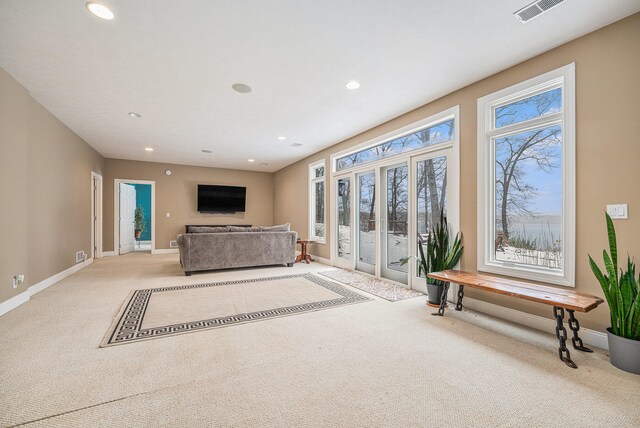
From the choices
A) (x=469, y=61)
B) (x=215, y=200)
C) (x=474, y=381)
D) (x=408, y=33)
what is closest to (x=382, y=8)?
(x=408, y=33)

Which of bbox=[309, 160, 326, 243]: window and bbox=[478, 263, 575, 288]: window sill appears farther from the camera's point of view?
bbox=[309, 160, 326, 243]: window

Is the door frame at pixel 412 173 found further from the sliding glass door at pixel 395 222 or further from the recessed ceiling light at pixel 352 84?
the recessed ceiling light at pixel 352 84

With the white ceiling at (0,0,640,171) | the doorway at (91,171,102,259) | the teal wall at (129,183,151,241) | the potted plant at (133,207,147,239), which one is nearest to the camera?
the white ceiling at (0,0,640,171)

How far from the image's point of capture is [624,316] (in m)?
1.97

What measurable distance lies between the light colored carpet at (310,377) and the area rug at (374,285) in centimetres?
87

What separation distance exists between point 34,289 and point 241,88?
3.84 metres

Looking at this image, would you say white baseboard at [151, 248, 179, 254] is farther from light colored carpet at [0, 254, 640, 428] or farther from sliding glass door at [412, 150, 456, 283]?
sliding glass door at [412, 150, 456, 283]

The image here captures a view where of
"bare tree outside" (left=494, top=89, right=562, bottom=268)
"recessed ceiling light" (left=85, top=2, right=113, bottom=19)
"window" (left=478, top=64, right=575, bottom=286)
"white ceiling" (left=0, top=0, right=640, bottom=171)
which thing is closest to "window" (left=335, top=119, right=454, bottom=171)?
"white ceiling" (left=0, top=0, right=640, bottom=171)

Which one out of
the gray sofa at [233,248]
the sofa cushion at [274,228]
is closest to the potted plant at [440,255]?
the gray sofa at [233,248]

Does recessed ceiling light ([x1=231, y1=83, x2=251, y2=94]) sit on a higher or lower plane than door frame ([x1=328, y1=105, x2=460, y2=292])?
higher

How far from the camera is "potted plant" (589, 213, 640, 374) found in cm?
192

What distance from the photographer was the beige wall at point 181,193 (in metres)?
7.58

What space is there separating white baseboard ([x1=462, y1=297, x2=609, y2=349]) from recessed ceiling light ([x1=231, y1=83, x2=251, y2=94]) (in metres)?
3.74

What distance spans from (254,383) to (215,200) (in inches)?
302
